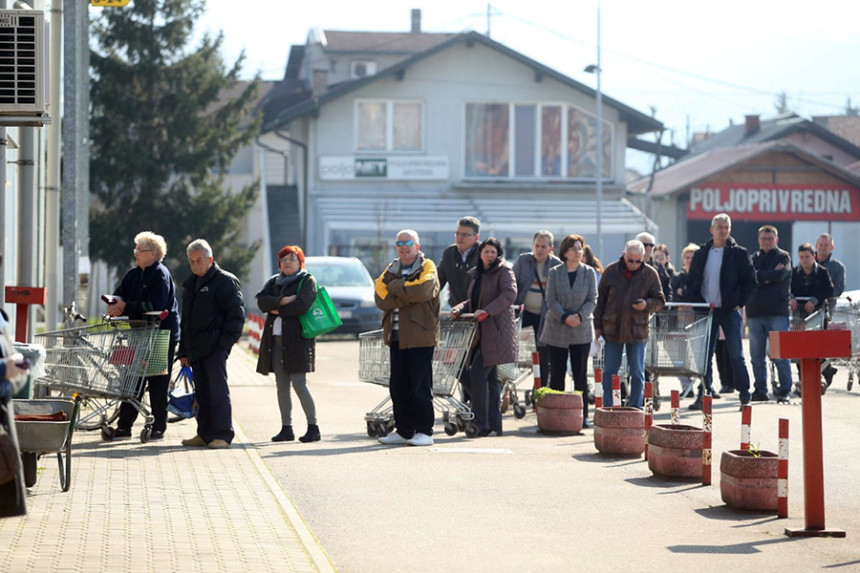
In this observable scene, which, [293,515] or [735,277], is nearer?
[293,515]

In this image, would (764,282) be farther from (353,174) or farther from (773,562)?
(353,174)

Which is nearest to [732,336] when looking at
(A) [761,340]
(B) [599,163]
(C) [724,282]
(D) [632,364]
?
(C) [724,282]

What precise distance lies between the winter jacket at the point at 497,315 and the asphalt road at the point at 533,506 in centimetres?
82

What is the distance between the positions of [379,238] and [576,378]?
101 ft

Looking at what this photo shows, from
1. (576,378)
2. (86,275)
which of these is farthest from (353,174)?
(576,378)

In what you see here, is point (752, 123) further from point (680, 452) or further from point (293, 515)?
point (293, 515)

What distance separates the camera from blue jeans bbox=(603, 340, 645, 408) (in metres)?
15.2

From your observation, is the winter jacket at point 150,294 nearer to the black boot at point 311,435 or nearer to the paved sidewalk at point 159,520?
the black boot at point 311,435

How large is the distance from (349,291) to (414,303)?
19323 millimetres

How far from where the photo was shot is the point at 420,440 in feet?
43.5

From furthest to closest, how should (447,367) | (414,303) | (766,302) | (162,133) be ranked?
(162,133)
(766,302)
(447,367)
(414,303)

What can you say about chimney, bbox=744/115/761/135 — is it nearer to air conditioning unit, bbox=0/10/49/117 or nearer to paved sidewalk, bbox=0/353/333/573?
paved sidewalk, bbox=0/353/333/573

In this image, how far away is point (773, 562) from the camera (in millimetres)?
7898

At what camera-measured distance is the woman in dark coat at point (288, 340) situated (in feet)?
43.8
